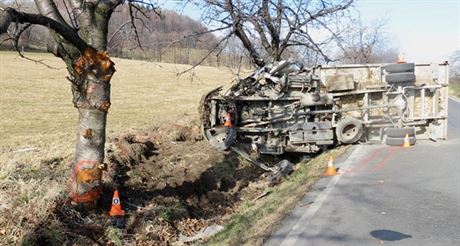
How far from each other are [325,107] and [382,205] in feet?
17.4

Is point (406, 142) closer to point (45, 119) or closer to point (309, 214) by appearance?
point (309, 214)

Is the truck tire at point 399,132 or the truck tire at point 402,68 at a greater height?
the truck tire at point 402,68

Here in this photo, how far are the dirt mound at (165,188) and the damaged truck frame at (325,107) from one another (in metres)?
0.70

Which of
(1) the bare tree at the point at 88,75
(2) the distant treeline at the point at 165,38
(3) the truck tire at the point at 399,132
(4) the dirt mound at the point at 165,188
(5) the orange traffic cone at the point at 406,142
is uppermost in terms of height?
(2) the distant treeline at the point at 165,38

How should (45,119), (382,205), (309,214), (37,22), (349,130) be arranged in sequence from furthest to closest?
(45,119) → (349,130) → (382,205) → (309,214) → (37,22)

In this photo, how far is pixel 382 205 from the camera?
647cm

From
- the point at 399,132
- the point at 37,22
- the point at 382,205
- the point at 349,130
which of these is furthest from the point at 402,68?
the point at 37,22

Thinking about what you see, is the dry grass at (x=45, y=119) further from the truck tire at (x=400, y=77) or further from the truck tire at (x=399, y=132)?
the truck tire at (x=399, y=132)

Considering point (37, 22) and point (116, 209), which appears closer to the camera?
point (37, 22)

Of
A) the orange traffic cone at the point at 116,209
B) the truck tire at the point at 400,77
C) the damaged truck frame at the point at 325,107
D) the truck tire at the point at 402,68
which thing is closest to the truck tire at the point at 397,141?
the damaged truck frame at the point at 325,107

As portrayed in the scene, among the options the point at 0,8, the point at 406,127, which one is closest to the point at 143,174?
the point at 0,8

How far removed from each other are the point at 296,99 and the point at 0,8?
7667 mm

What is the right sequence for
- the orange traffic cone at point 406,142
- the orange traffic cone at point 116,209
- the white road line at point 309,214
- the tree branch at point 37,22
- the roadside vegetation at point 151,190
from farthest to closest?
1. the orange traffic cone at point 406,142
2. the orange traffic cone at point 116,209
3. the roadside vegetation at point 151,190
4. the white road line at point 309,214
5. the tree branch at point 37,22

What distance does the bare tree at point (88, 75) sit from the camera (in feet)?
21.6
